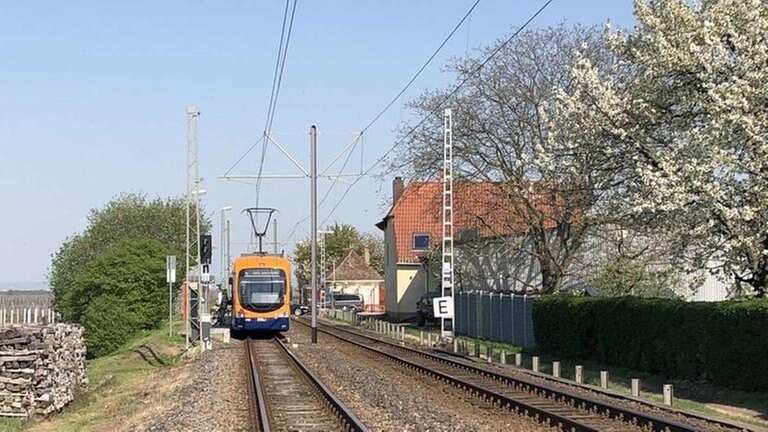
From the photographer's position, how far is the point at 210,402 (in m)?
19.4

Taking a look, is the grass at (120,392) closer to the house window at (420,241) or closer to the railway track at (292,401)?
the railway track at (292,401)

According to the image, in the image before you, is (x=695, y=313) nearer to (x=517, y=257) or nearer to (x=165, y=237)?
(x=517, y=257)

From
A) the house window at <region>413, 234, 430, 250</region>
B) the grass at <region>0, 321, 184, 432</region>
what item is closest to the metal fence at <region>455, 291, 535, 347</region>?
the grass at <region>0, 321, 184, 432</region>

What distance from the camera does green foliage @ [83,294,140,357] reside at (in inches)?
1921

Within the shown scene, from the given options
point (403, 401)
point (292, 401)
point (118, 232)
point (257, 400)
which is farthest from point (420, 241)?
point (403, 401)

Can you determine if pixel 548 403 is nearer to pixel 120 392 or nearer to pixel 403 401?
pixel 403 401

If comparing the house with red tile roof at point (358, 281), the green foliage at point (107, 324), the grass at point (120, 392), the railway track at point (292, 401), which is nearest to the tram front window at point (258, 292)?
the grass at point (120, 392)

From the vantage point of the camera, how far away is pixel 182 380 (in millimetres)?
25422

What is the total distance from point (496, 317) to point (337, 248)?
86588 mm

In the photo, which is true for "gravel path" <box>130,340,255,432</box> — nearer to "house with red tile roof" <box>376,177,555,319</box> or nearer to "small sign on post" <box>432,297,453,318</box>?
"small sign on post" <box>432,297,453,318</box>

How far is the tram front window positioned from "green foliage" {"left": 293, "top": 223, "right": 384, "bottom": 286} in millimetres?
71052

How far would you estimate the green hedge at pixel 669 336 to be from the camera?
19.4 metres

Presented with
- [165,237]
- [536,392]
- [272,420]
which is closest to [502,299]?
[536,392]

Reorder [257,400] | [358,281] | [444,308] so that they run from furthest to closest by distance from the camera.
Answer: [358,281] < [444,308] < [257,400]
